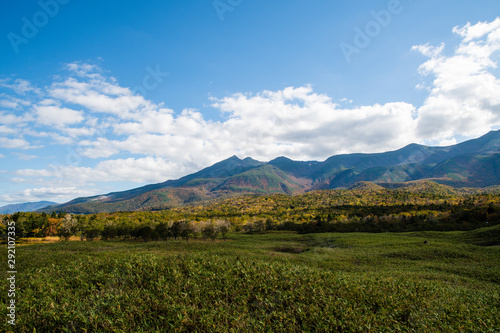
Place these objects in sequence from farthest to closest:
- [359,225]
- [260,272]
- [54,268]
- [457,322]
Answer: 1. [359,225]
2. [54,268]
3. [260,272]
4. [457,322]

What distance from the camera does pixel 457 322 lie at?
9516 millimetres

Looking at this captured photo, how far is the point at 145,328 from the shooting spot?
8.82m

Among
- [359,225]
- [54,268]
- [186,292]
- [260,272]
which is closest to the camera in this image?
[186,292]

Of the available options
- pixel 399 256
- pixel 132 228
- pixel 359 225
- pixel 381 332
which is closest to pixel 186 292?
pixel 381 332

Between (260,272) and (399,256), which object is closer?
(260,272)

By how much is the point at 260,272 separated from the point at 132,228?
105m

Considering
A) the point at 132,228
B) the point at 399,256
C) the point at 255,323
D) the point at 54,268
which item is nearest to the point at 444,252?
the point at 399,256

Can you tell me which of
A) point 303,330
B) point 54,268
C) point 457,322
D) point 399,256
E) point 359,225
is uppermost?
point 54,268

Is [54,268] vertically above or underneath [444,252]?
above

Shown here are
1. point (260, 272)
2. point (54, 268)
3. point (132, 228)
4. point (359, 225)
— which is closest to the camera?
point (260, 272)

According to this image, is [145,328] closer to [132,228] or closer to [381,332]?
[381,332]

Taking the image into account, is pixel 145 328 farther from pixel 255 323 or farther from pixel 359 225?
pixel 359 225

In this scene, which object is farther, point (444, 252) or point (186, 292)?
point (444, 252)

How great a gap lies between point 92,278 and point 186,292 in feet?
20.7
